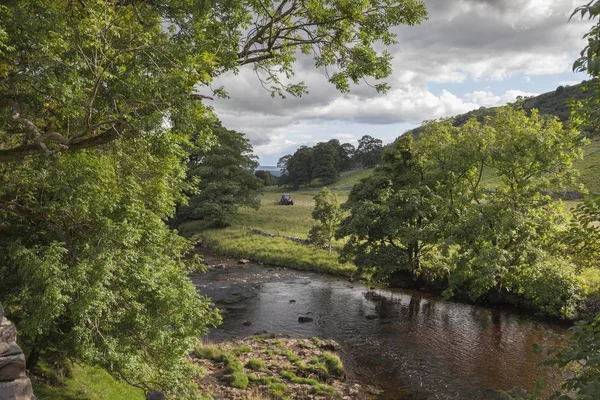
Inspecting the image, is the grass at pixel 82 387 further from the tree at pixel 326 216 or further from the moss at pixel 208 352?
the tree at pixel 326 216

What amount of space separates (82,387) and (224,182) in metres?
47.2

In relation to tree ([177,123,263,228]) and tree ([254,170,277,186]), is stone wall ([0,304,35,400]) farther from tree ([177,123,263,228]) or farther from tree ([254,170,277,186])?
tree ([254,170,277,186])

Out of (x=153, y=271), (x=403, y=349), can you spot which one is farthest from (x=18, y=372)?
(x=403, y=349)

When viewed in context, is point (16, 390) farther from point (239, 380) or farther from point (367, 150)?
point (367, 150)

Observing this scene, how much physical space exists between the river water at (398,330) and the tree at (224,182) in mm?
22122

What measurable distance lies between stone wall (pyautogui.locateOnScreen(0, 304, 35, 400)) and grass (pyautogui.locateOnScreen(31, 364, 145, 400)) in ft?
13.9

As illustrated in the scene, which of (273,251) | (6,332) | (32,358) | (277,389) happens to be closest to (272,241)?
(273,251)

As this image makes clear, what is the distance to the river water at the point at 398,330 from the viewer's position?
18594 mm

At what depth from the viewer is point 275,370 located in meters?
19.5

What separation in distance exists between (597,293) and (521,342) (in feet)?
25.2

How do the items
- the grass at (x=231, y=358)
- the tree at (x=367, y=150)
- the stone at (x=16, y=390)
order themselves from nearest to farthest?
the stone at (x=16, y=390) → the grass at (x=231, y=358) → the tree at (x=367, y=150)

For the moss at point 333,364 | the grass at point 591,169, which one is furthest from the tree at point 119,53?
the grass at point 591,169

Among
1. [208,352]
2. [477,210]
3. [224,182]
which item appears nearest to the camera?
[208,352]

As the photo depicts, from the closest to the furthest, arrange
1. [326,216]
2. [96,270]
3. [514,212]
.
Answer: [96,270]
[514,212]
[326,216]
